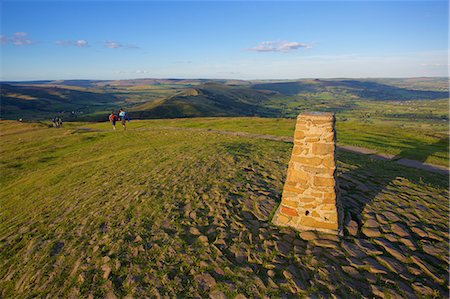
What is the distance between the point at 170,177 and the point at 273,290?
31.1 feet

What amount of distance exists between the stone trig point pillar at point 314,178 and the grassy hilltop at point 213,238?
648 mm

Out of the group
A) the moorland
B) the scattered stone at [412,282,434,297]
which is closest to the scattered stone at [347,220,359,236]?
the moorland

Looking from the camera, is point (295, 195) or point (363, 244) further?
point (295, 195)

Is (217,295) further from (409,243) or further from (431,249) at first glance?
(431,249)

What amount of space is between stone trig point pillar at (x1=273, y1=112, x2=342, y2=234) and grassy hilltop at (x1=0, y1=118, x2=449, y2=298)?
648 millimetres

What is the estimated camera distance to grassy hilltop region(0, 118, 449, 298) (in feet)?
23.7

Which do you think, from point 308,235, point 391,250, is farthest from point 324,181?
point 391,250

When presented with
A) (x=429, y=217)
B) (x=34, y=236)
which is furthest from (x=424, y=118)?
(x=34, y=236)

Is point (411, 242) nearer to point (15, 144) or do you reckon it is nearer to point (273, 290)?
point (273, 290)

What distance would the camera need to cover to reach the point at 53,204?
45.1ft

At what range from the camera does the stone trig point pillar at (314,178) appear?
30.1 feet

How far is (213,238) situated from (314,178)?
4.34 meters

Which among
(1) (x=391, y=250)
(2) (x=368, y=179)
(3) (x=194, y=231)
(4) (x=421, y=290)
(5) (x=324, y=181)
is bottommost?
(4) (x=421, y=290)

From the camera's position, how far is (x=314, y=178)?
9.35m
